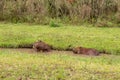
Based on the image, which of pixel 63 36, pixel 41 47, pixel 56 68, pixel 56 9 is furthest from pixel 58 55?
pixel 56 9

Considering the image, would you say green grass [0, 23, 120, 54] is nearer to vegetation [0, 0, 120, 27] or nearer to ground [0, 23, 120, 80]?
ground [0, 23, 120, 80]

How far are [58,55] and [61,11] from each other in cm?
495

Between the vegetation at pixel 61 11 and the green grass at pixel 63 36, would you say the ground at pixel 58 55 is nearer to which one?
the green grass at pixel 63 36

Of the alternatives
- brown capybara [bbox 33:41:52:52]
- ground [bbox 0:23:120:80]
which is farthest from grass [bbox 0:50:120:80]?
brown capybara [bbox 33:41:52:52]

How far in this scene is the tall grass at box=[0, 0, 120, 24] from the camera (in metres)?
12.2

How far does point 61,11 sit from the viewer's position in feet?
41.1

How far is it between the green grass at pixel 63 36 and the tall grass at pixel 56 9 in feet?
3.48

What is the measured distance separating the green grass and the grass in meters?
1.40

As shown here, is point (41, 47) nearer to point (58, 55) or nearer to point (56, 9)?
point (58, 55)

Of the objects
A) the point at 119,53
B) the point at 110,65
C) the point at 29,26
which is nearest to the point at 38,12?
the point at 29,26

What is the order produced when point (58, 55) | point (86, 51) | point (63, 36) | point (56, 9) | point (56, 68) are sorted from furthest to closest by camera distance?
point (56, 9), point (63, 36), point (86, 51), point (58, 55), point (56, 68)

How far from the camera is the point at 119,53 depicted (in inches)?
330

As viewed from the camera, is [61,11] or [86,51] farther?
[61,11]

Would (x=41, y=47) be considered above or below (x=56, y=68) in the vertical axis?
below
